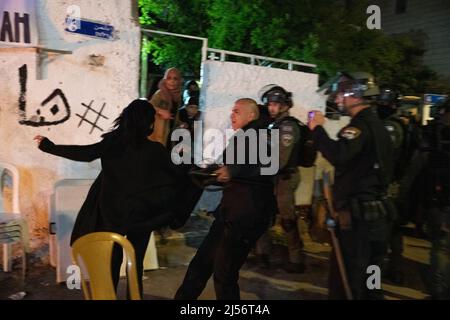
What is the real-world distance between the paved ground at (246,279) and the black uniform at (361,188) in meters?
1.08

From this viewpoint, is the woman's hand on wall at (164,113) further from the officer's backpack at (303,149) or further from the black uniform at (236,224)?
the black uniform at (236,224)

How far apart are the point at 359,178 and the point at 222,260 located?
116 cm

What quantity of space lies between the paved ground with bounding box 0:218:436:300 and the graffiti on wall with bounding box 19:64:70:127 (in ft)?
4.63

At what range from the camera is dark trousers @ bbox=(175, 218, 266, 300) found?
3.30 metres

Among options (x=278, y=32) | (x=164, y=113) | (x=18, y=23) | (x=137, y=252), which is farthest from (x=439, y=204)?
(x=18, y=23)

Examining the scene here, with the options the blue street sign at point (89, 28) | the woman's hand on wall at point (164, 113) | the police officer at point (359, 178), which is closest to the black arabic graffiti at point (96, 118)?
the woman's hand on wall at point (164, 113)

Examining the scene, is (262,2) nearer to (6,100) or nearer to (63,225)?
(6,100)

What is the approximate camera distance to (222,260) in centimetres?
331

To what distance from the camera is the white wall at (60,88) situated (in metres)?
4.43

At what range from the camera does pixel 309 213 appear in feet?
21.5

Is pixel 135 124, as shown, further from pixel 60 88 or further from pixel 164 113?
pixel 60 88

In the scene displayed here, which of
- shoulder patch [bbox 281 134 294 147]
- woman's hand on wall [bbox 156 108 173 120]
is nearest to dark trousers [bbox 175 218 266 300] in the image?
shoulder patch [bbox 281 134 294 147]

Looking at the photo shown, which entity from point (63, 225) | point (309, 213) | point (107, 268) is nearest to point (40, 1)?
point (63, 225)

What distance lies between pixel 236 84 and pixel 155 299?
325 centimetres
